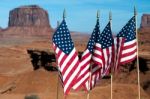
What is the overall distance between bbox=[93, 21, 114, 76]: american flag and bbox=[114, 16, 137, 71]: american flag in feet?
0.95

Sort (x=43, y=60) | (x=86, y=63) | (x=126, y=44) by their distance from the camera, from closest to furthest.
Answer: (x=86, y=63) < (x=126, y=44) < (x=43, y=60)

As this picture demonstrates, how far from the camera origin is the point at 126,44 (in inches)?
853

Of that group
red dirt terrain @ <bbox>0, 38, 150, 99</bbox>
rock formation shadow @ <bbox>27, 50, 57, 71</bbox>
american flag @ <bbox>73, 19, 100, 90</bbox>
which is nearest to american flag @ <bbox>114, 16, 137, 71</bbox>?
american flag @ <bbox>73, 19, 100, 90</bbox>

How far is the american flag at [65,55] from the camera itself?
65.7ft

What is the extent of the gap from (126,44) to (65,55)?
3.24 m

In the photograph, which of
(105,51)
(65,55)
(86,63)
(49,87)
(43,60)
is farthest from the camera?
(43,60)

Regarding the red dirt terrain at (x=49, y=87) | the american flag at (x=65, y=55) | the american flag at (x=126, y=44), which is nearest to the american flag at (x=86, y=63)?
the american flag at (x=65, y=55)

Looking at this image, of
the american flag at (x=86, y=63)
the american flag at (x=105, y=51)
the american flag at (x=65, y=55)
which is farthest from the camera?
the american flag at (x=105, y=51)

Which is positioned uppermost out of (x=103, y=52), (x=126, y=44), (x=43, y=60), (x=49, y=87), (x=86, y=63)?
(x=126, y=44)

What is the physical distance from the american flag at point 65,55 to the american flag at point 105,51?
1.51 metres

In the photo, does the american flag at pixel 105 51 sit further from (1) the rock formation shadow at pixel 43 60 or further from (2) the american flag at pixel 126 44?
(1) the rock formation shadow at pixel 43 60

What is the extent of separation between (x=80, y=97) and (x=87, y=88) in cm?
2106

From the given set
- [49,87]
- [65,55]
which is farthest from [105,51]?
[49,87]

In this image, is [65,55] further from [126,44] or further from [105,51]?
[126,44]
